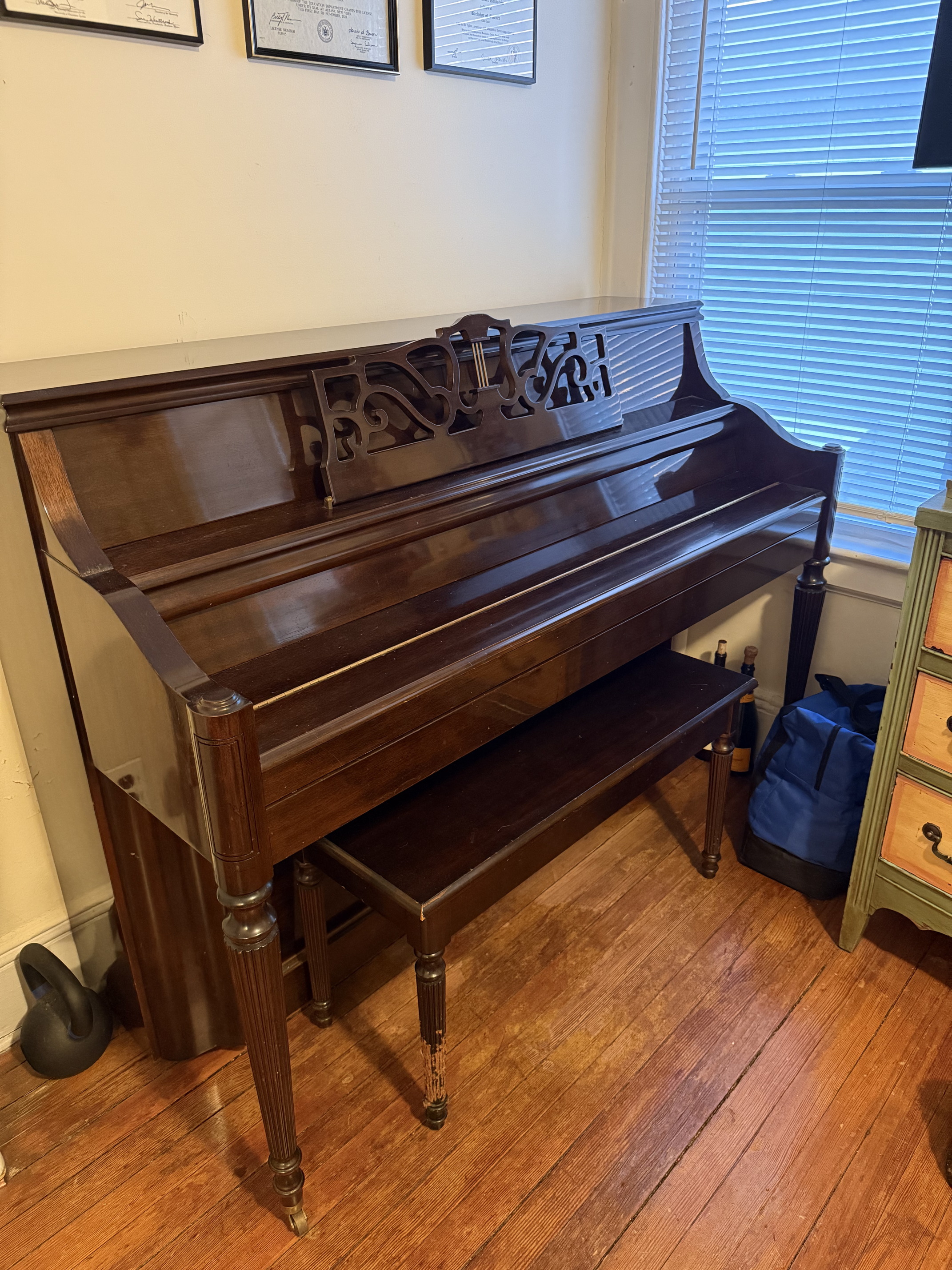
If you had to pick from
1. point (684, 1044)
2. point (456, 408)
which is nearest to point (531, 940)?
point (684, 1044)

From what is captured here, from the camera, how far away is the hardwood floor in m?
1.34

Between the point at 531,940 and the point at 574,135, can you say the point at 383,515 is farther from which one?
the point at 574,135

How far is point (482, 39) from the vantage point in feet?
6.28

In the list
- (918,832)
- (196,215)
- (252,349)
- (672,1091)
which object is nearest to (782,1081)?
(672,1091)

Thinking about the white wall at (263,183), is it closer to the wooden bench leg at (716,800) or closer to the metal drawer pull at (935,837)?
the wooden bench leg at (716,800)

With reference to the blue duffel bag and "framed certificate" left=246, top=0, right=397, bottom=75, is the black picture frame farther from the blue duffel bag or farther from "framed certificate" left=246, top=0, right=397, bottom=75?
the blue duffel bag

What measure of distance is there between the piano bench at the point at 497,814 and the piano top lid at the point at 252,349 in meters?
0.74

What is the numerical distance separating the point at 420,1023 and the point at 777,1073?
0.67 meters

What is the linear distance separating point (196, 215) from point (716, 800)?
5.13 ft

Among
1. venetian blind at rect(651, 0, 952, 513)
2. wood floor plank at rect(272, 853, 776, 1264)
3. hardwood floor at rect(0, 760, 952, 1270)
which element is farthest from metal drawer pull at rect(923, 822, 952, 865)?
venetian blind at rect(651, 0, 952, 513)

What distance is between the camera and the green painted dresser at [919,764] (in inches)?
60.6

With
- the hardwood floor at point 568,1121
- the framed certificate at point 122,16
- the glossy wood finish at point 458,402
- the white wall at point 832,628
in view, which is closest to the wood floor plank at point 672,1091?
the hardwood floor at point 568,1121

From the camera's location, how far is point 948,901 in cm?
164

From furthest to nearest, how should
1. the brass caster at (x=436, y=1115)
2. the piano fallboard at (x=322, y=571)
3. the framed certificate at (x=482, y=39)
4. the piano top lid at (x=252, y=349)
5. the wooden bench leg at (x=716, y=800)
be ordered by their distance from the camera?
the wooden bench leg at (x=716, y=800)
the framed certificate at (x=482, y=39)
the brass caster at (x=436, y=1115)
the piano top lid at (x=252, y=349)
the piano fallboard at (x=322, y=571)
